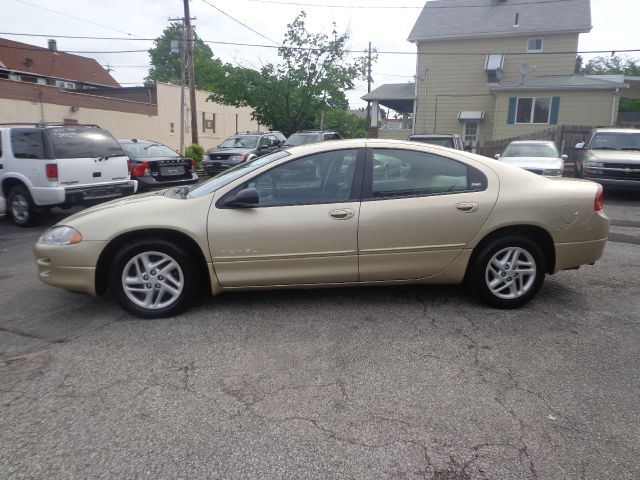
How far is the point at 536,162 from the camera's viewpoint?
1200 cm

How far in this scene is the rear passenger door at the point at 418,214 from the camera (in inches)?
165

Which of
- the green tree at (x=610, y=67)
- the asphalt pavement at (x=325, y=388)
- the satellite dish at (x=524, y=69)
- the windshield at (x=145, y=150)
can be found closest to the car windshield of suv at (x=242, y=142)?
the windshield at (x=145, y=150)

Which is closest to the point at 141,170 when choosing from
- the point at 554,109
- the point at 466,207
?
the point at 466,207

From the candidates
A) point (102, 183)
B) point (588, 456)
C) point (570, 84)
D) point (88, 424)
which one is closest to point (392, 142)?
point (588, 456)

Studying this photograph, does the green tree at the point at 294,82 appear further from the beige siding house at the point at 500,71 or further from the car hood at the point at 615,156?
the car hood at the point at 615,156

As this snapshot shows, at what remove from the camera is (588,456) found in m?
2.46

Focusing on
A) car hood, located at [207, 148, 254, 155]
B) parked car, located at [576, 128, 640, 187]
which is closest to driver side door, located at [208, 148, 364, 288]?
parked car, located at [576, 128, 640, 187]

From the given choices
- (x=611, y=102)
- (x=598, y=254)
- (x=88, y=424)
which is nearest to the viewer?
(x=88, y=424)

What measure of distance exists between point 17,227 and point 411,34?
23249mm

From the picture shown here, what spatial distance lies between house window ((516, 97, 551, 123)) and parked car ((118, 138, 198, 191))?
59.8 ft

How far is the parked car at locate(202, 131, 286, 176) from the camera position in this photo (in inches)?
627

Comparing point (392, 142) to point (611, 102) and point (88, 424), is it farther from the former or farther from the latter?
point (611, 102)

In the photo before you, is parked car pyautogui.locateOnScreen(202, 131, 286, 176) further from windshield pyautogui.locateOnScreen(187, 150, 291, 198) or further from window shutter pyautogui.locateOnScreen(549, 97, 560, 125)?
window shutter pyautogui.locateOnScreen(549, 97, 560, 125)

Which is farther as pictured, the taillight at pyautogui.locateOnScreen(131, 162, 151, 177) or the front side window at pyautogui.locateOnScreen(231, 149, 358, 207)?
the taillight at pyautogui.locateOnScreen(131, 162, 151, 177)
